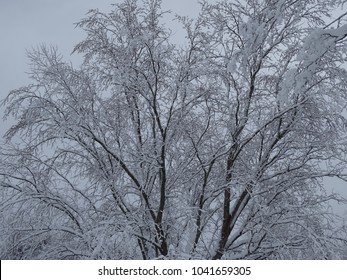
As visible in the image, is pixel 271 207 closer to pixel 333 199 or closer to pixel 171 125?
pixel 333 199

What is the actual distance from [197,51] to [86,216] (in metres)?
3.27

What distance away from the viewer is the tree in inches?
221

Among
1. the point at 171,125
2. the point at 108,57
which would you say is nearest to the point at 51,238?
the point at 171,125

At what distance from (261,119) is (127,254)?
3.03 metres

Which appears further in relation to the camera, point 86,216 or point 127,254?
point 86,216

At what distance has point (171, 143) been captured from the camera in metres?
6.43

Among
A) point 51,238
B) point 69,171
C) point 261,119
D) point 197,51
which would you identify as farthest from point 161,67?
point 51,238

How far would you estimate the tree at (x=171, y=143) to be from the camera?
561 centimetres

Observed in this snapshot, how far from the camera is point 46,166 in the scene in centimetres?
621
